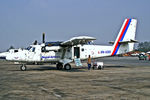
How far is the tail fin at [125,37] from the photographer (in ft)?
82.6

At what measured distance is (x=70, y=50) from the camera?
2322 cm

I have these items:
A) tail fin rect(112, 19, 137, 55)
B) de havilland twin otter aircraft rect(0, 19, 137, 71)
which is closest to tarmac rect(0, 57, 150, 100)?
de havilland twin otter aircraft rect(0, 19, 137, 71)

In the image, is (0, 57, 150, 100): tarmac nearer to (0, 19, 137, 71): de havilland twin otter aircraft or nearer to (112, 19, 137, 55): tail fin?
(0, 19, 137, 71): de havilland twin otter aircraft

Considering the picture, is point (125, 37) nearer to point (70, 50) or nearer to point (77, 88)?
point (70, 50)

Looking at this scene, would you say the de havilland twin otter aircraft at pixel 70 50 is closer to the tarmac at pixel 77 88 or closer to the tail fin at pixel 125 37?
the tail fin at pixel 125 37

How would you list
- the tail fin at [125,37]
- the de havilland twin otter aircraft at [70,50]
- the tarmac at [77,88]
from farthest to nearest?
the tail fin at [125,37], the de havilland twin otter aircraft at [70,50], the tarmac at [77,88]

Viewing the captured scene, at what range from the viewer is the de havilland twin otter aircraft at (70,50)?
2155 centimetres

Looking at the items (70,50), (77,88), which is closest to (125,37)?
(70,50)

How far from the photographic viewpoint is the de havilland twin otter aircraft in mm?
21547

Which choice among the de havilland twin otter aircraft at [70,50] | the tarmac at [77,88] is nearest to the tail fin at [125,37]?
the de havilland twin otter aircraft at [70,50]

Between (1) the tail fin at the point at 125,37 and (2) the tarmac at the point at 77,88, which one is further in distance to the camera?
(1) the tail fin at the point at 125,37

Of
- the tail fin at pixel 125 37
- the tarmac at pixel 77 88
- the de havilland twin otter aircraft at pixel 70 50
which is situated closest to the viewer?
the tarmac at pixel 77 88

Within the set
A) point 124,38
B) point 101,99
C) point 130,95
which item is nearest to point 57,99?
point 101,99

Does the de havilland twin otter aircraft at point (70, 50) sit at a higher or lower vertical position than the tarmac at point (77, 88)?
higher
